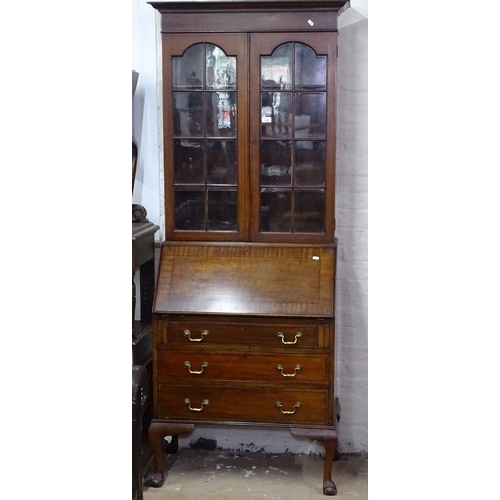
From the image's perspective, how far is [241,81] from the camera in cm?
270

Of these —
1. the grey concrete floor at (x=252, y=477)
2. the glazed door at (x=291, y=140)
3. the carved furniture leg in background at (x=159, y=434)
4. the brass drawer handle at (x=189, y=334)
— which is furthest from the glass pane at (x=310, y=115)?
the grey concrete floor at (x=252, y=477)

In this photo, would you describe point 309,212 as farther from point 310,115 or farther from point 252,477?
point 252,477

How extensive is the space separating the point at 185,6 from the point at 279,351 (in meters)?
1.32

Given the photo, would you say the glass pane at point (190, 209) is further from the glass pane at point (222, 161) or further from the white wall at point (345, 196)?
the white wall at point (345, 196)

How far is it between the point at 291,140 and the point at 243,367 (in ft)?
2.88

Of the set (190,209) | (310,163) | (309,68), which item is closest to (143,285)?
(190,209)

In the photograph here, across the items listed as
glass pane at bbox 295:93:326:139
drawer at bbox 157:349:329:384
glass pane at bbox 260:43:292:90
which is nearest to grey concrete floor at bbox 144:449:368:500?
drawer at bbox 157:349:329:384

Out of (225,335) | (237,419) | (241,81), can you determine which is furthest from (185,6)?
(237,419)

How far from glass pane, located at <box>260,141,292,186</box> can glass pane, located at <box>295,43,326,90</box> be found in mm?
241

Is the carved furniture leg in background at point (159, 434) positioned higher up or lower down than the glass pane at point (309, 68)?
lower down

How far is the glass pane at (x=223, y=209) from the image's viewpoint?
2.76 meters

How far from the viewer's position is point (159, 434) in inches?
104
